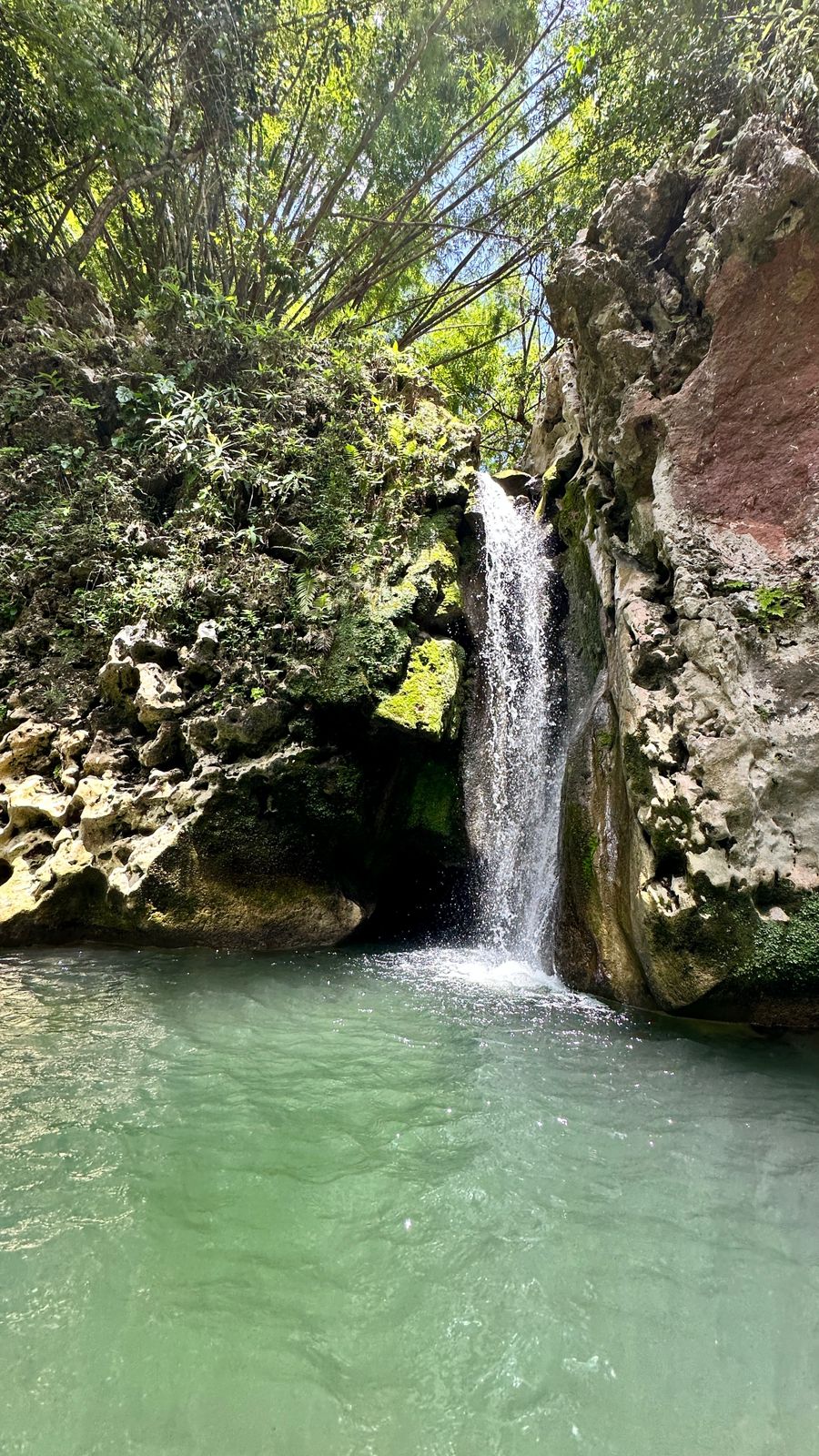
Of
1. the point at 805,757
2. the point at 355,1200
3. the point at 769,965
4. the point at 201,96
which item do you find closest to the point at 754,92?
the point at 805,757

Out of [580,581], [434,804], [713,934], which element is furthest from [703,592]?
[434,804]

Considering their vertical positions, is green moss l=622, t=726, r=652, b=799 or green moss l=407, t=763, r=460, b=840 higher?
green moss l=622, t=726, r=652, b=799

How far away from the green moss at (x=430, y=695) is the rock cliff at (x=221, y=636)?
0.03 metres

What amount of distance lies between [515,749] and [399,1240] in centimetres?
544

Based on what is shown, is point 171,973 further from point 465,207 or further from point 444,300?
point 444,300

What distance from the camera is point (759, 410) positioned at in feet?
18.2

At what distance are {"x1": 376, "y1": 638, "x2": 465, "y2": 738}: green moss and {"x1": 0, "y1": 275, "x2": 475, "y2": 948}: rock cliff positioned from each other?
26 mm

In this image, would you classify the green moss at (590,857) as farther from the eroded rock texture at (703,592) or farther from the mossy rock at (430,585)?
the mossy rock at (430,585)

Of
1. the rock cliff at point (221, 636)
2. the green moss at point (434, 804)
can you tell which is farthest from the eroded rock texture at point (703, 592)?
the rock cliff at point (221, 636)

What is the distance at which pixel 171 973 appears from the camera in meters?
5.23

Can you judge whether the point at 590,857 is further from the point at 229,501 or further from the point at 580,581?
the point at 229,501

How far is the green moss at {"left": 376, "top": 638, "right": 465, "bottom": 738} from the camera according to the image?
20.7ft

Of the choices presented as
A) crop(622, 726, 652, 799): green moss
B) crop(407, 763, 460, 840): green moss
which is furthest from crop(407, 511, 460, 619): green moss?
crop(622, 726, 652, 799): green moss

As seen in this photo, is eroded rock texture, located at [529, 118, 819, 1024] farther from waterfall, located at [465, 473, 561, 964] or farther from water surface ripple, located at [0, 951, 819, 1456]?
water surface ripple, located at [0, 951, 819, 1456]
